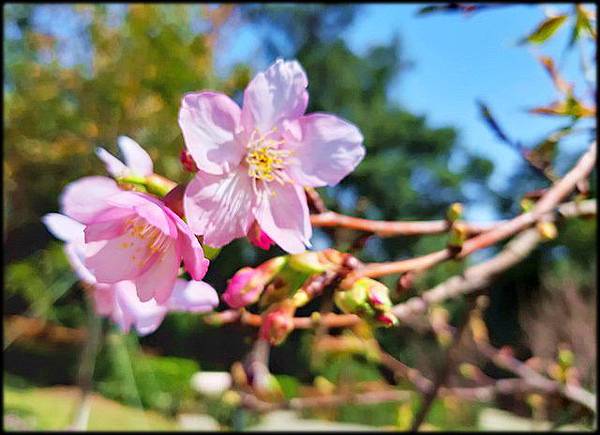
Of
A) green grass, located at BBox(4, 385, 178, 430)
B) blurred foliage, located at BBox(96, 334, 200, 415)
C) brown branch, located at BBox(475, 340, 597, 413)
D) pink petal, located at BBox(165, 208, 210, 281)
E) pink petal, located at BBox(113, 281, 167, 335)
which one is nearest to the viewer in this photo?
pink petal, located at BBox(165, 208, 210, 281)

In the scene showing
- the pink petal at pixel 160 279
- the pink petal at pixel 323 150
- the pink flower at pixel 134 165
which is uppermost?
the pink flower at pixel 134 165

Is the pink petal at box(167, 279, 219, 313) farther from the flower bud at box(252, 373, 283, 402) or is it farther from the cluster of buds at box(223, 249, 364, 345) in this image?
the flower bud at box(252, 373, 283, 402)

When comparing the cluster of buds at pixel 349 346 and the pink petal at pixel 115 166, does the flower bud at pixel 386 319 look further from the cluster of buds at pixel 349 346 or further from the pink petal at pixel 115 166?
the cluster of buds at pixel 349 346

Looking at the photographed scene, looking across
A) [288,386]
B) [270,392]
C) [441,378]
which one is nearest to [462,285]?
[441,378]

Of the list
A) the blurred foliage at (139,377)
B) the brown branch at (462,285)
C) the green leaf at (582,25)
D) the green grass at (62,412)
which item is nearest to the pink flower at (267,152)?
the brown branch at (462,285)

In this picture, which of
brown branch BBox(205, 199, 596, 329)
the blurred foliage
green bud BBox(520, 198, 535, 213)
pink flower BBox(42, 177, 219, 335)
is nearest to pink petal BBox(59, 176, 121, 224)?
pink flower BBox(42, 177, 219, 335)

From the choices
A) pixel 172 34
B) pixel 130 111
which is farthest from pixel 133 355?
pixel 172 34
